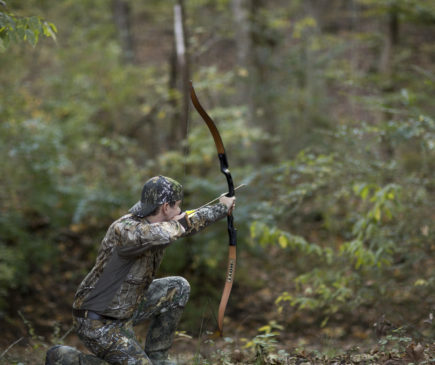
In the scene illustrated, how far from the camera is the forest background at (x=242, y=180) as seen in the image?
566 centimetres

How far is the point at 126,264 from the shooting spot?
344 centimetres

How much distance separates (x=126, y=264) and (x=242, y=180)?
17.5ft

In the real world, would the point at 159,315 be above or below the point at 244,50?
below

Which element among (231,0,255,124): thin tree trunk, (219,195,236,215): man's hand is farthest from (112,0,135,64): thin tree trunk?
(219,195,236,215): man's hand

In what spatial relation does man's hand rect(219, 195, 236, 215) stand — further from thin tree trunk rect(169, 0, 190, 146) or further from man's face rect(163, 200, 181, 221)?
thin tree trunk rect(169, 0, 190, 146)

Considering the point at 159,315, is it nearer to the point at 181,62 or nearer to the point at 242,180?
the point at 242,180

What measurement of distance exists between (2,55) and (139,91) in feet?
11.3

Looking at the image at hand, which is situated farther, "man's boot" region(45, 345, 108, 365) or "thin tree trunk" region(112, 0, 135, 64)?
"thin tree trunk" region(112, 0, 135, 64)

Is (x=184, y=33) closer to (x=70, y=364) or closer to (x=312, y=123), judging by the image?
(x=312, y=123)

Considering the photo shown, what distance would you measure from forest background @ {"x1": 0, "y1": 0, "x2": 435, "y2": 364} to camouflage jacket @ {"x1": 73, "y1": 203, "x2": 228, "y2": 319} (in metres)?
1.27

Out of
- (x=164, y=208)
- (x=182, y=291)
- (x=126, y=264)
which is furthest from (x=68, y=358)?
(x=164, y=208)

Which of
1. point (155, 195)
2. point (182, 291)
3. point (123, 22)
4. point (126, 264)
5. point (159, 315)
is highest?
point (123, 22)

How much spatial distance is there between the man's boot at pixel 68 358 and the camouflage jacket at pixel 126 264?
0.38 m

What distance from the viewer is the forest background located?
5.66 metres
